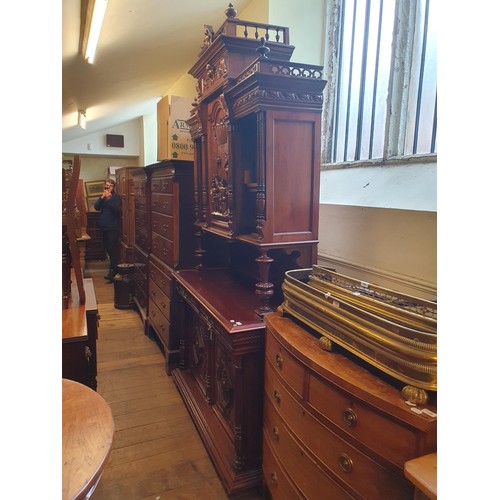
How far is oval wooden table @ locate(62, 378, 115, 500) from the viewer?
0.77 metres

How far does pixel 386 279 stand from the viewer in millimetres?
1934

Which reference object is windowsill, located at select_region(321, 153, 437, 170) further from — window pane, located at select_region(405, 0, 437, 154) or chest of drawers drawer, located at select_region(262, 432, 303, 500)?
chest of drawers drawer, located at select_region(262, 432, 303, 500)

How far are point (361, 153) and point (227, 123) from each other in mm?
817

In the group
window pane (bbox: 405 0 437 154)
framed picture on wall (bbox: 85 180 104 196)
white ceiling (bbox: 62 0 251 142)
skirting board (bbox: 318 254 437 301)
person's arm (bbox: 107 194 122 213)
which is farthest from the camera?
framed picture on wall (bbox: 85 180 104 196)

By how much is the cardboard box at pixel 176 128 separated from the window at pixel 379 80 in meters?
1.40

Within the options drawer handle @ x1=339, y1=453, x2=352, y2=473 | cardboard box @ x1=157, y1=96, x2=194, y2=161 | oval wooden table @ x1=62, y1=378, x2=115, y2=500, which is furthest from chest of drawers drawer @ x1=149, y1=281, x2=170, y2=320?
drawer handle @ x1=339, y1=453, x2=352, y2=473

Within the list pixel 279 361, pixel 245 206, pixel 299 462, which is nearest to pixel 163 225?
pixel 245 206

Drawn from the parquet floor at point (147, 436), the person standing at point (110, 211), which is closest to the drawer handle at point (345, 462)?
the parquet floor at point (147, 436)

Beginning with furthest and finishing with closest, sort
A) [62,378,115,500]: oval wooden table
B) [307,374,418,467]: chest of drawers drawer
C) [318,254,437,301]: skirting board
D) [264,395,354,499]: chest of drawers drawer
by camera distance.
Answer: [318,254,437,301]: skirting board
[264,395,354,499]: chest of drawers drawer
[307,374,418,467]: chest of drawers drawer
[62,378,115,500]: oval wooden table

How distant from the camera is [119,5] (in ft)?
8.64

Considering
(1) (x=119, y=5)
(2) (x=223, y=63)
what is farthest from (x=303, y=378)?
(1) (x=119, y=5)

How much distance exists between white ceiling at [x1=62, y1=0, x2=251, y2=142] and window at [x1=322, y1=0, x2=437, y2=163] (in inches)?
36.5
